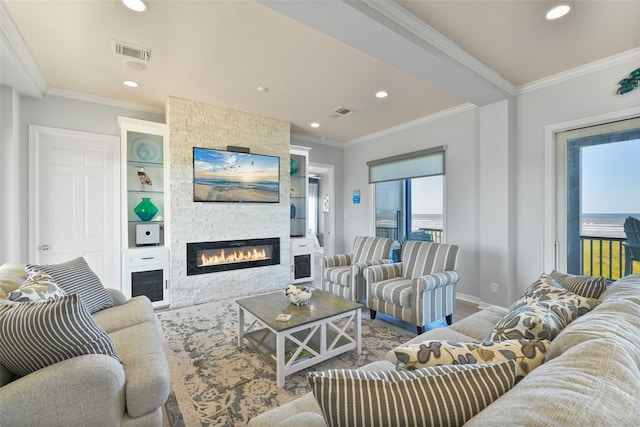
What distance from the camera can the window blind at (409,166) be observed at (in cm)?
A: 432

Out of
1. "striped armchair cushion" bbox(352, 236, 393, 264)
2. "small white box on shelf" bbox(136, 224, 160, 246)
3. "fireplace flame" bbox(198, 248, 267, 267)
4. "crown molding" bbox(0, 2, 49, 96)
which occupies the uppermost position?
"crown molding" bbox(0, 2, 49, 96)

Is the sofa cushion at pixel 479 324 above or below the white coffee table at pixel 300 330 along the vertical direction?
above

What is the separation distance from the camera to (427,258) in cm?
323

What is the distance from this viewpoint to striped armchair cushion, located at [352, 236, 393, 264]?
12.5 ft

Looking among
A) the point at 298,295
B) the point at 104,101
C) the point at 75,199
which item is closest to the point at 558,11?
the point at 298,295

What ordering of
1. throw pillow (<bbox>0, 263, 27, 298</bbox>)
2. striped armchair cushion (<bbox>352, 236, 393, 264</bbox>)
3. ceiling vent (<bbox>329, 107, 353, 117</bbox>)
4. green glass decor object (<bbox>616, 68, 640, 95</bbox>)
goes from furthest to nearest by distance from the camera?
ceiling vent (<bbox>329, 107, 353, 117</bbox>)
striped armchair cushion (<bbox>352, 236, 393, 264</bbox>)
green glass decor object (<bbox>616, 68, 640, 95</bbox>)
throw pillow (<bbox>0, 263, 27, 298</bbox>)

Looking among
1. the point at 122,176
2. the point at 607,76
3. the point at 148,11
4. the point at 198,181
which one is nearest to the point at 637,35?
the point at 607,76

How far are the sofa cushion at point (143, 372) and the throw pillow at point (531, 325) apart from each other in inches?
61.2

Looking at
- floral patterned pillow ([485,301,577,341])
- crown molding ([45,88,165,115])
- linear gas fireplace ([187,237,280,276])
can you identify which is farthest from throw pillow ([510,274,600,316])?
crown molding ([45,88,165,115])

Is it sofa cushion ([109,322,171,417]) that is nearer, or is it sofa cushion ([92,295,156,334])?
sofa cushion ([109,322,171,417])

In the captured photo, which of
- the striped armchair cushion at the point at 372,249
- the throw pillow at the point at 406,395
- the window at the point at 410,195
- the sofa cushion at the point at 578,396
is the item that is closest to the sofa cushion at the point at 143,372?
the throw pillow at the point at 406,395

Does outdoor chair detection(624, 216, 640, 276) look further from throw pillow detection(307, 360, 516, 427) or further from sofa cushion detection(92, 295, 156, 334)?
sofa cushion detection(92, 295, 156, 334)

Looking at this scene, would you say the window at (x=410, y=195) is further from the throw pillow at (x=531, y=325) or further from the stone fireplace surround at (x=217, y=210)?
the throw pillow at (x=531, y=325)

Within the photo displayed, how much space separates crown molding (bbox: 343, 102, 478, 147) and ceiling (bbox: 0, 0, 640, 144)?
548mm
